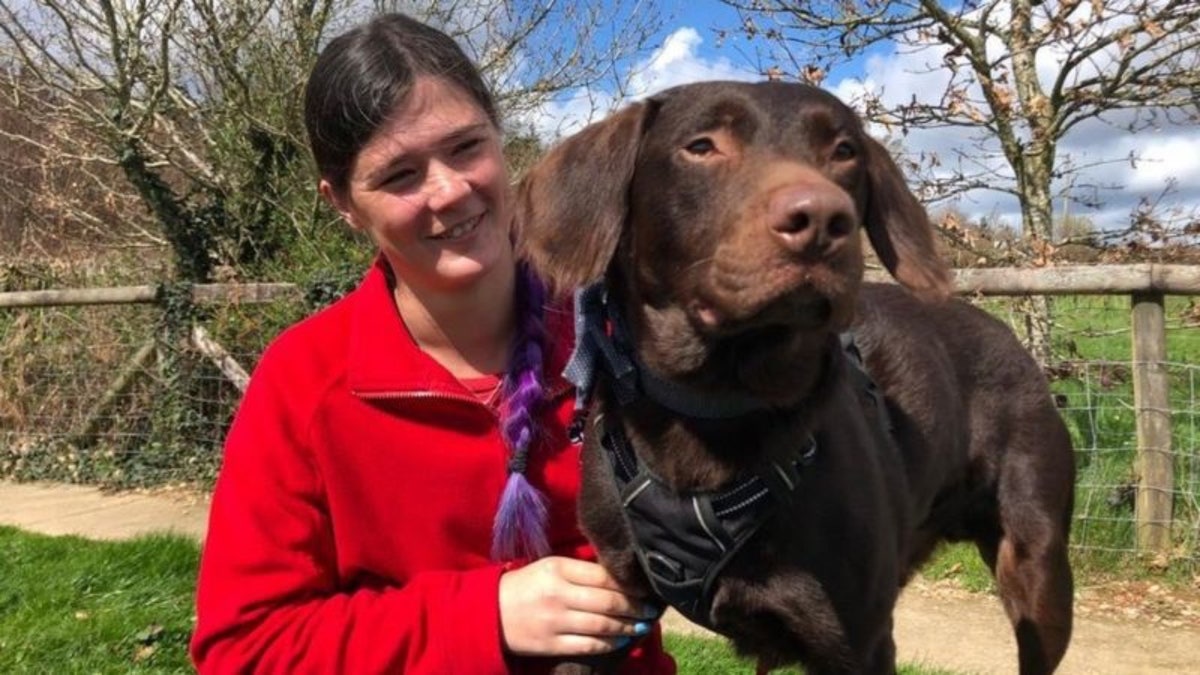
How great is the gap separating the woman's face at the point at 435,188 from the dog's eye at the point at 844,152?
73cm

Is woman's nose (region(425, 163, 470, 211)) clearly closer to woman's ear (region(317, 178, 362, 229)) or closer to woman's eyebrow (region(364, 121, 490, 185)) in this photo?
woman's eyebrow (region(364, 121, 490, 185))

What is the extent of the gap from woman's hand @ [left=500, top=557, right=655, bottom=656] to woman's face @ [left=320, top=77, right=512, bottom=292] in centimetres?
64

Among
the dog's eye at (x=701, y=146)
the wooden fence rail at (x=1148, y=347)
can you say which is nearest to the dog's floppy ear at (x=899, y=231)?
the dog's eye at (x=701, y=146)

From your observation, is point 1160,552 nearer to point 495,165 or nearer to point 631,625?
point 631,625

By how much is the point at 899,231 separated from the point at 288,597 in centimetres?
152

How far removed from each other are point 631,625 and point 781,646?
1.03 feet

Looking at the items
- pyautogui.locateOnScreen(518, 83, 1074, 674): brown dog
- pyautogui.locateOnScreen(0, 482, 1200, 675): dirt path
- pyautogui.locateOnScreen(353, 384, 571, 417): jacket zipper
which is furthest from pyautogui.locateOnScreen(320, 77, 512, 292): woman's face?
pyautogui.locateOnScreen(0, 482, 1200, 675): dirt path

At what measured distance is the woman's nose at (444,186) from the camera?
234cm

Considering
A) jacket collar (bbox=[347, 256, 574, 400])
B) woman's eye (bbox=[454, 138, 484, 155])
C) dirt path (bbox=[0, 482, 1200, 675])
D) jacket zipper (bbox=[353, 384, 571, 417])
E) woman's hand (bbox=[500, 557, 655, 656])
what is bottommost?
dirt path (bbox=[0, 482, 1200, 675])

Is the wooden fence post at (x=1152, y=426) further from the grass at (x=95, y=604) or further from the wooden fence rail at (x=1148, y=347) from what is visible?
the grass at (x=95, y=604)

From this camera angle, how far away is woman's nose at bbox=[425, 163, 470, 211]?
2.34m

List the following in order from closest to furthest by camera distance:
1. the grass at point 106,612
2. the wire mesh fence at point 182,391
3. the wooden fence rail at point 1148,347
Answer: the grass at point 106,612
the wooden fence rail at point 1148,347
the wire mesh fence at point 182,391

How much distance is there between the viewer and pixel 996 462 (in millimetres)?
3363

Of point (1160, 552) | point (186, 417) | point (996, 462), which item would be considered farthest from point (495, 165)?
point (186, 417)
